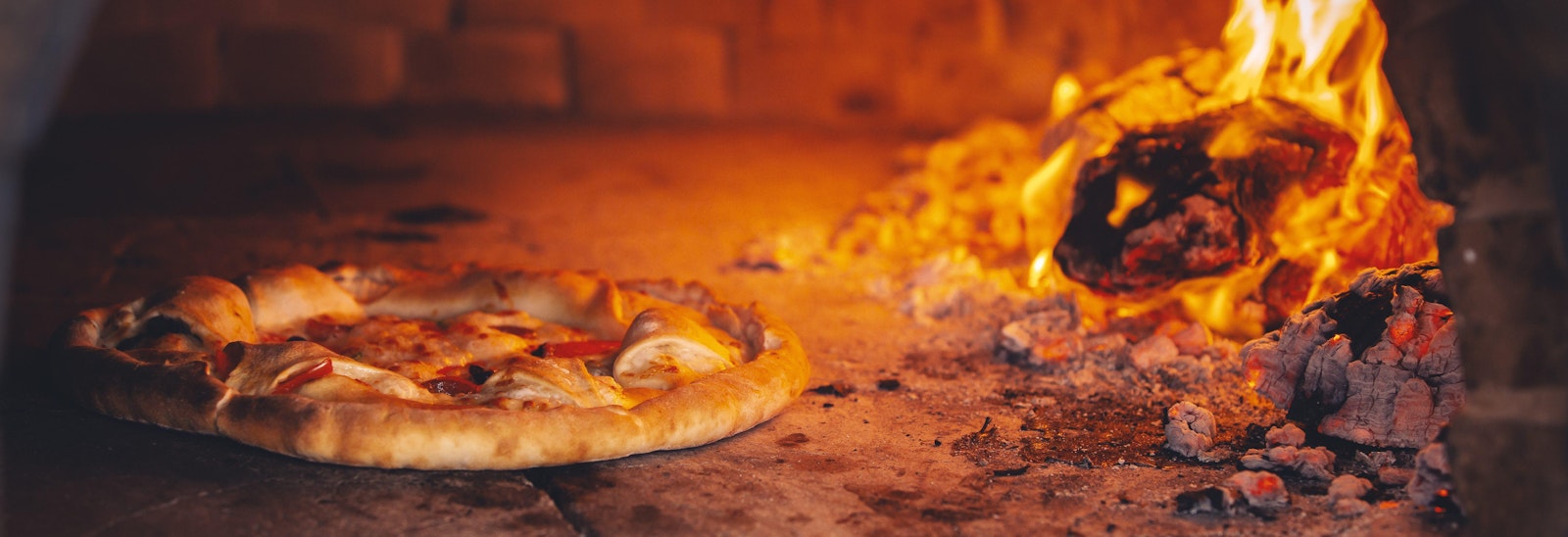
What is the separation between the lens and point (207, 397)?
3012mm

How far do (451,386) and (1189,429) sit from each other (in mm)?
2116

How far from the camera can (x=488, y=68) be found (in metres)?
9.04

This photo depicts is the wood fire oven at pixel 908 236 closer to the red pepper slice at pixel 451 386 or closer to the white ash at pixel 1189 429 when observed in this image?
the white ash at pixel 1189 429

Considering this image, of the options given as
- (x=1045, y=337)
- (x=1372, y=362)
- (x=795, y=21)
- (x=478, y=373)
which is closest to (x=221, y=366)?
(x=478, y=373)

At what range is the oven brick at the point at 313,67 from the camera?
8.48 meters

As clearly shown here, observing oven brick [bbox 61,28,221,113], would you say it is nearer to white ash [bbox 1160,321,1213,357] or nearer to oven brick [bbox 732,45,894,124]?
oven brick [bbox 732,45,894,124]

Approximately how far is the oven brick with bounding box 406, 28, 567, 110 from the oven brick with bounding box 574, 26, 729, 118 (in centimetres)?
25

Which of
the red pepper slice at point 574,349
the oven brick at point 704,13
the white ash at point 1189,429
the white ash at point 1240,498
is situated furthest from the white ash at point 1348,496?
the oven brick at point 704,13

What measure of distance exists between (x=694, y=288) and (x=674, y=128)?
4886mm

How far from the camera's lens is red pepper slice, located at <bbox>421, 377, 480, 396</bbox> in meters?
3.25

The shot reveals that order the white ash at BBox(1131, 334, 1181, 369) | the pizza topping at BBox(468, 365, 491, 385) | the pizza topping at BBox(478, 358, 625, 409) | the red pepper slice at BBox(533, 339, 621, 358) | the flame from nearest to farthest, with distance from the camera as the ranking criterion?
the pizza topping at BBox(478, 358, 625, 409)
the pizza topping at BBox(468, 365, 491, 385)
the red pepper slice at BBox(533, 339, 621, 358)
the white ash at BBox(1131, 334, 1181, 369)
the flame

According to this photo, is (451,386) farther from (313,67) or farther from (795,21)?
(795,21)

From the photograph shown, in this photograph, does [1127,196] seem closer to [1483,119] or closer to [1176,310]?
[1176,310]

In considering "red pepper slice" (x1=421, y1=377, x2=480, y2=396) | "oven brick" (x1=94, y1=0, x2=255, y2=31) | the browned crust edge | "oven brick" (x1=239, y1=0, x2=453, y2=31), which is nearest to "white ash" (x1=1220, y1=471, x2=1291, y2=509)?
"red pepper slice" (x1=421, y1=377, x2=480, y2=396)
